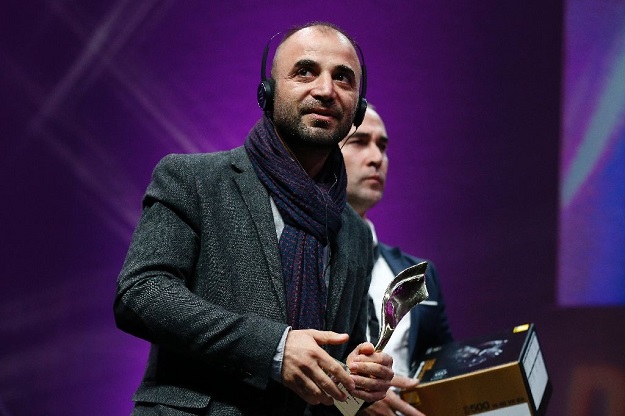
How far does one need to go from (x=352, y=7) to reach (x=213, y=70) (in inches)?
24.5

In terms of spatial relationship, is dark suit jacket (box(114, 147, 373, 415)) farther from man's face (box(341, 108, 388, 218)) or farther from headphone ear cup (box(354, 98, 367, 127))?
man's face (box(341, 108, 388, 218))

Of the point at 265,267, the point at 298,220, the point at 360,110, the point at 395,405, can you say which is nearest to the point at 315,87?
the point at 360,110

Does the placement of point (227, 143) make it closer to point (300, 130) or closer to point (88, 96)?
point (88, 96)

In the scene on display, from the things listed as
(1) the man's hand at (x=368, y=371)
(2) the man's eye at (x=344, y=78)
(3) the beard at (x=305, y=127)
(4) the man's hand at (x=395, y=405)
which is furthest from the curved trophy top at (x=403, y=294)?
(4) the man's hand at (x=395, y=405)

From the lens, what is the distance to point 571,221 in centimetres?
333

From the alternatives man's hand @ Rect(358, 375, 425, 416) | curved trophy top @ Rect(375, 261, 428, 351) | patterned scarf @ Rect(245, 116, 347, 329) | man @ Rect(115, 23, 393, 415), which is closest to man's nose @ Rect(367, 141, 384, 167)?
man's hand @ Rect(358, 375, 425, 416)

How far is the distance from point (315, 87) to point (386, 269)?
1.24 m

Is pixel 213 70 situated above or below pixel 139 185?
above

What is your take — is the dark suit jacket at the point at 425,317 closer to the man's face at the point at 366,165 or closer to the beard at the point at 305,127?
the man's face at the point at 366,165

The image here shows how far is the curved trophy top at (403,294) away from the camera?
150cm

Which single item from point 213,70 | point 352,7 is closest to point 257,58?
point 213,70

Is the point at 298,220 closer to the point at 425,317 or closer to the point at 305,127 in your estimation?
the point at 305,127

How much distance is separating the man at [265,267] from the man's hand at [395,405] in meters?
0.45

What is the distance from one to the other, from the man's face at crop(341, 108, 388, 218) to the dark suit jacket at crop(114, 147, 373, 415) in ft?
3.92
